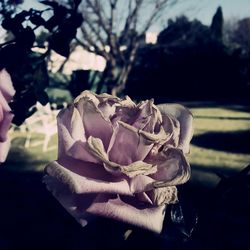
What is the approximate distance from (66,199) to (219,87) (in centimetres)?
2049

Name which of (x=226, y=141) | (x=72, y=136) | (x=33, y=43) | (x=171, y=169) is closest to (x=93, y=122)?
(x=72, y=136)

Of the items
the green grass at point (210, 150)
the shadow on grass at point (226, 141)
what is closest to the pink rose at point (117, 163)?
the green grass at point (210, 150)

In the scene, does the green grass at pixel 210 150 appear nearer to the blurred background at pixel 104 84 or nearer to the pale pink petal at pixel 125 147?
the blurred background at pixel 104 84

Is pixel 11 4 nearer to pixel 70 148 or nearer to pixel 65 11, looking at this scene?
pixel 65 11

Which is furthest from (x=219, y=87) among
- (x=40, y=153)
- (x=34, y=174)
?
(x=34, y=174)

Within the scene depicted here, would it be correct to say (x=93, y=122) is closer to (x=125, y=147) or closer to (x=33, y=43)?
(x=125, y=147)

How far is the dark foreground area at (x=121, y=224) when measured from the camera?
29.3 inches

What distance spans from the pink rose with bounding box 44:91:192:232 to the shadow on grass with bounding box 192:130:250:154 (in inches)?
327

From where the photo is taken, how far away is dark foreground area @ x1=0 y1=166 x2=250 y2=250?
74 centimetres

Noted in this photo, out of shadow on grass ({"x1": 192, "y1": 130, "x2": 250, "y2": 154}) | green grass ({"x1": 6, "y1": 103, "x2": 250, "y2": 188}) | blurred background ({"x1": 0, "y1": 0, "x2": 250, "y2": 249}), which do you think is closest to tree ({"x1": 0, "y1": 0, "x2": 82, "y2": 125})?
blurred background ({"x1": 0, "y1": 0, "x2": 250, "y2": 249})

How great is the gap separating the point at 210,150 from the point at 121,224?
8.48m

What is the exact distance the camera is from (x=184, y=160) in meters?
0.71

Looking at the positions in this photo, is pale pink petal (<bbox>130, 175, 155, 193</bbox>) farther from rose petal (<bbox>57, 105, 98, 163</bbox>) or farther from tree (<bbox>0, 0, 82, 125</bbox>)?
tree (<bbox>0, 0, 82, 125</bbox>)

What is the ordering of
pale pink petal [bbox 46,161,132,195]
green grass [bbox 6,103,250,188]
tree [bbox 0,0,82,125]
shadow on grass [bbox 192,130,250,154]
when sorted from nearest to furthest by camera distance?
pale pink petal [bbox 46,161,132,195]
tree [bbox 0,0,82,125]
green grass [bbox 6,103,250,188]
shadow on grass [bbox 192,130,250,154]
